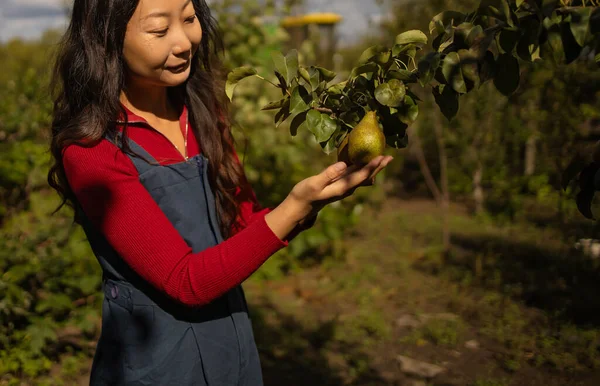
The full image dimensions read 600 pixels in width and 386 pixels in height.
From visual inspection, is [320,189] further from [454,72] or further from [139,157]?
[139,157]

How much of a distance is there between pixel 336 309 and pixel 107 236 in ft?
9.54

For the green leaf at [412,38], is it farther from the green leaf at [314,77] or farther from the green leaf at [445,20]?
the green leaf at [314,77]

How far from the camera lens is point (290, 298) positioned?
4.44m

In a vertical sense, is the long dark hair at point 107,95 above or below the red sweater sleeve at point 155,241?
above

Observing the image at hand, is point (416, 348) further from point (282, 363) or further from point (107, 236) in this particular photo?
point (107, 236)

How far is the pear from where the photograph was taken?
1263mm

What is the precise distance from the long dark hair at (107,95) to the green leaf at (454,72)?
799 millimetres

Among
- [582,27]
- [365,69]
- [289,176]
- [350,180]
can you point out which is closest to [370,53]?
[365,69]

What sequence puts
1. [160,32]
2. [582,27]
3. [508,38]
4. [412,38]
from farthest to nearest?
[160,32], [412,38], [508,38], [582,27]

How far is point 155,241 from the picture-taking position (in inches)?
55.3

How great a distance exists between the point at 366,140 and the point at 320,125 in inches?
4.5

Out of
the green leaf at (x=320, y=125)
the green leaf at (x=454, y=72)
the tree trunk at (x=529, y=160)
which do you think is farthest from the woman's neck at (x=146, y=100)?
the tree trunk at (x=529, y=160)

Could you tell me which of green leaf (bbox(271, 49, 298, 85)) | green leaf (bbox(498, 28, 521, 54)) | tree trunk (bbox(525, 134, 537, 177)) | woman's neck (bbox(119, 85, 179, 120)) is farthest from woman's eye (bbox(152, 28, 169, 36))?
tree trunk (bbox(525, 134, 537, 177))

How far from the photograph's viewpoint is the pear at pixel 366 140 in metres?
1.26
